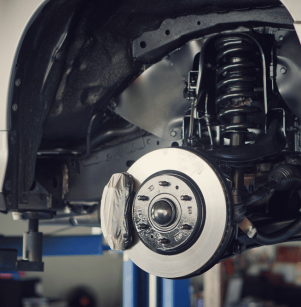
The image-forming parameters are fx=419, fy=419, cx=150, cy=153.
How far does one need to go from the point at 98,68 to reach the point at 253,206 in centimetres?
64

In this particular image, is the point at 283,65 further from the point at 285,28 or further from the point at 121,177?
the point at 121,177

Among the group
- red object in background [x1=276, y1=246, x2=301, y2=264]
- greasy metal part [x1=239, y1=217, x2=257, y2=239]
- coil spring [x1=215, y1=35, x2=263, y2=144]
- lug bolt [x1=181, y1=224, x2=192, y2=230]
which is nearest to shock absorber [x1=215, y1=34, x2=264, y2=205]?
coil spring [x1=215, y1=35, x2=263, y2=144]

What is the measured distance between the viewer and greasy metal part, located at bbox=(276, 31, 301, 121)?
42.6 inches

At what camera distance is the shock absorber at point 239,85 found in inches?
42.3

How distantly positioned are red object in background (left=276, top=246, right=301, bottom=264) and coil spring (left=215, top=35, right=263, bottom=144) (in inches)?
171

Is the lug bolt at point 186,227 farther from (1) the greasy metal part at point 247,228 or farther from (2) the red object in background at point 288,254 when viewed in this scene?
(2) the red object in background at point 288,254

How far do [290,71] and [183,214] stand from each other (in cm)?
49

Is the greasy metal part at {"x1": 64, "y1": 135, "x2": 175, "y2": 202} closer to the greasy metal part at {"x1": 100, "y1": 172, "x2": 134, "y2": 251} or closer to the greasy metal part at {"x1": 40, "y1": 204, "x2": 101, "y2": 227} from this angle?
the greasy metal part at {"x1": 40, "y1": 204, "x2": 101, "y2": 227}

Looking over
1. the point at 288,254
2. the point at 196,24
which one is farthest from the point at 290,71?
the point at 288,254

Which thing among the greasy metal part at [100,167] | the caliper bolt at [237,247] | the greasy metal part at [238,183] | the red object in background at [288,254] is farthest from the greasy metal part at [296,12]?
the red object in background at [288,254]

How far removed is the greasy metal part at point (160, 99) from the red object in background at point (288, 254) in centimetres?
422

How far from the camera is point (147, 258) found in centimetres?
97

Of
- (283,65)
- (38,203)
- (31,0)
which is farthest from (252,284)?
(31,0)

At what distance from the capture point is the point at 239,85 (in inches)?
42.4
